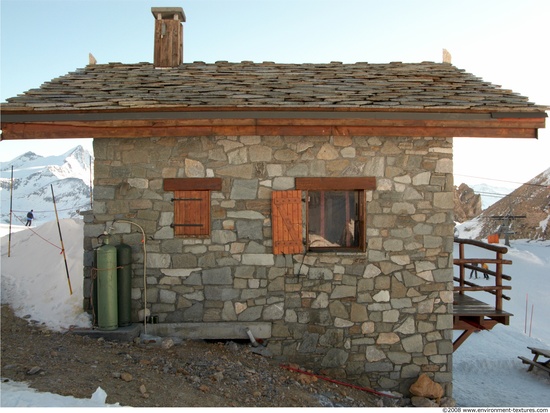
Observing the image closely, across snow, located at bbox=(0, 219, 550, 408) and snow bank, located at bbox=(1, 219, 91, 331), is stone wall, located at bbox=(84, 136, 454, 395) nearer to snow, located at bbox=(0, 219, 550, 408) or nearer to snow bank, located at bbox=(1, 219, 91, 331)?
snow bank, located at bbox=(1, 219, 91, 331)

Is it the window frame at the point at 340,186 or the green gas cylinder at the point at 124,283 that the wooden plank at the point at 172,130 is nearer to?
the window frame at the point at 340,186

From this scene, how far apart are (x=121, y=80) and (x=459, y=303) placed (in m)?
6.92

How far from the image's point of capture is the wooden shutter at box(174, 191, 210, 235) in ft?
21.2

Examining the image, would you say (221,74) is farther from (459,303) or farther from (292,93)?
(459,303)

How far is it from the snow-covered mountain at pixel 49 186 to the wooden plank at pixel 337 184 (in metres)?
28.3

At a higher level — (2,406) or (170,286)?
(170,286)

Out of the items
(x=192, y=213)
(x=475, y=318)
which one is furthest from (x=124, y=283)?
(x=475, y=318)

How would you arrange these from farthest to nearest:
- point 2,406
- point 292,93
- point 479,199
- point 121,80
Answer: point 479,199
point 121,80
point 292,93
point 2,406

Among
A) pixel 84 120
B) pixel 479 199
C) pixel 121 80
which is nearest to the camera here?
pixel 84 120

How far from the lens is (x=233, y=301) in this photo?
21.2 ft

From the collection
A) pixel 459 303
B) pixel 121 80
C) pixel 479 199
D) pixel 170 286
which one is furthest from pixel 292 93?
pixel 479 199

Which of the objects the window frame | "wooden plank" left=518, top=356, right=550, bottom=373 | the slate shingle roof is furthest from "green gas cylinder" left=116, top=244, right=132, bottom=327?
"wooden plank" left=518, top=356, right=550, bottom=373

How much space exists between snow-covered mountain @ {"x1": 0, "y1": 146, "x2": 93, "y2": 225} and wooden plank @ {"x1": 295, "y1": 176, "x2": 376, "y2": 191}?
28305 mm

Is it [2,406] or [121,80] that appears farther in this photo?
[121,80]
